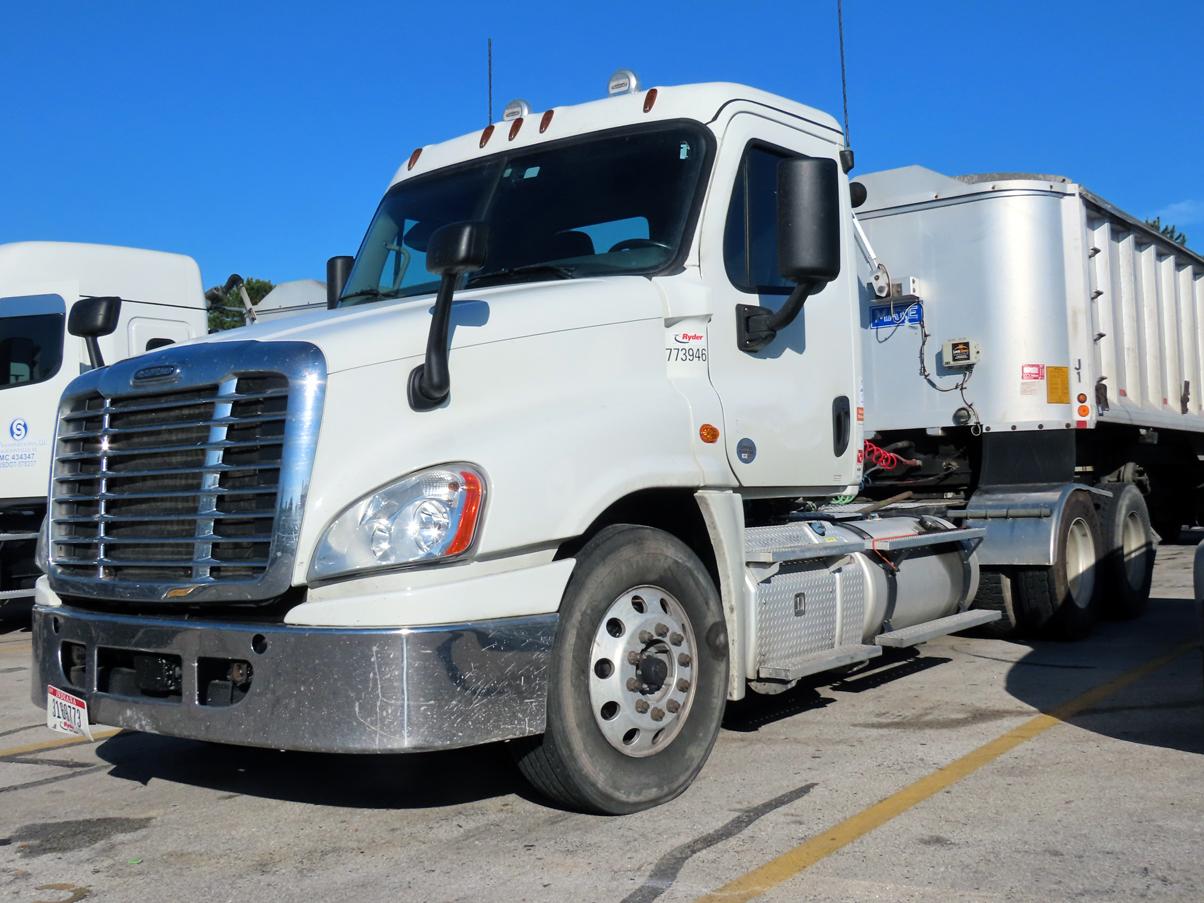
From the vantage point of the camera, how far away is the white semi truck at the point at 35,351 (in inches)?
443

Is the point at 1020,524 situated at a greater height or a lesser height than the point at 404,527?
lesser

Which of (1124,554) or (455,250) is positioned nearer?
(455,250)

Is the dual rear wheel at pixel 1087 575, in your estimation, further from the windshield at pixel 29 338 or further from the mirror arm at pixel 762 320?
the windshield at pixel 29 338

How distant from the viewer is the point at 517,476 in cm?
423

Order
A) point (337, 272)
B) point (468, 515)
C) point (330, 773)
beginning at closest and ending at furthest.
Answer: point (468, 515) → point (330, 773) → point (337, 272)

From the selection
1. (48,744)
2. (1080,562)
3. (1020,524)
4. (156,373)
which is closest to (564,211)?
(156,373)

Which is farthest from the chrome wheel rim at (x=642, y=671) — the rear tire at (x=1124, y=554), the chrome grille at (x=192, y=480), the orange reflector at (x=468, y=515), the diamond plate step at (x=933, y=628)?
the rear tire at (x=1124, y=554)

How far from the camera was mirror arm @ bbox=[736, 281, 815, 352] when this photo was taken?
5.49m

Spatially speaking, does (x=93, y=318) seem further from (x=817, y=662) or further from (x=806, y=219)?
(x=817, y=662)

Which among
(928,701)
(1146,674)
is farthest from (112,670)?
(1146,674)

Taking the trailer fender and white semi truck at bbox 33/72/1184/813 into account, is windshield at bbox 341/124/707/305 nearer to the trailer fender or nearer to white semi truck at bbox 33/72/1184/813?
white semi truck at bbox 33/72/1184/813

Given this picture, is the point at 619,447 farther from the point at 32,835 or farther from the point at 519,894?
the point at 32,835

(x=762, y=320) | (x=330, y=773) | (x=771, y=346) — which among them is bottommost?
(x=330, y=773)

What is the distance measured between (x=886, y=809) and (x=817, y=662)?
3.71ft
